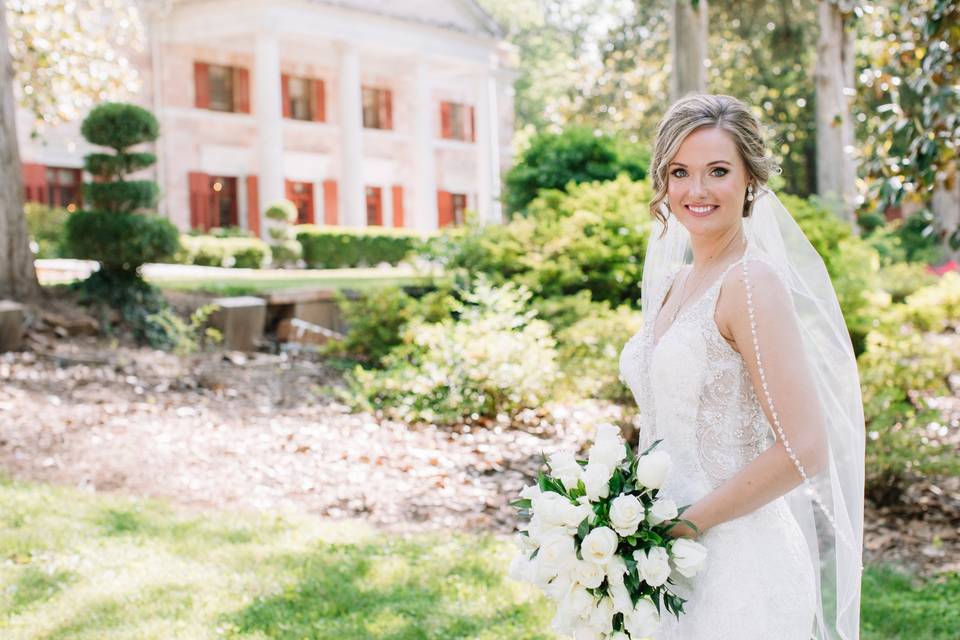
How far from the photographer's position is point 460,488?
19.9 feet

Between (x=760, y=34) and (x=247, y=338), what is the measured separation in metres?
18.5

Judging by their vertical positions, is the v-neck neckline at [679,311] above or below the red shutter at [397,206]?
below

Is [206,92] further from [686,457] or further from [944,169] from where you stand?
[686,457]

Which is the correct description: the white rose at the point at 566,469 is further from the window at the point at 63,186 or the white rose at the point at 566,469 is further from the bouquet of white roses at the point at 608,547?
the window at the point at 63,186

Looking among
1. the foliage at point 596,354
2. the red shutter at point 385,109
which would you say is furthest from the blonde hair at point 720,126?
the red shutter at point 385,109

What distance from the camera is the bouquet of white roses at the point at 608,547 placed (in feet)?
6.43

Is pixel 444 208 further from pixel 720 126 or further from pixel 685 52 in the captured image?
pixel 720 126

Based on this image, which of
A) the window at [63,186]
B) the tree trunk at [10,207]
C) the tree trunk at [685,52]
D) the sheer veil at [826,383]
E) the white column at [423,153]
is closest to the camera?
the sheer veil at [826,383]

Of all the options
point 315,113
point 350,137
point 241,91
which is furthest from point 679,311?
point 315,113

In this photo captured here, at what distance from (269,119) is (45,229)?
778 centimetres

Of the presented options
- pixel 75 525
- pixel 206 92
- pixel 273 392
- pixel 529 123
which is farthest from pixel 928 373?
pixel 529 123

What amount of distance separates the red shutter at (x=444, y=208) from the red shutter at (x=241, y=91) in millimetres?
7935

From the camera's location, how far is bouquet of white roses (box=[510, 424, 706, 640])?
196 cm

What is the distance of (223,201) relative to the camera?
27.9 metres
